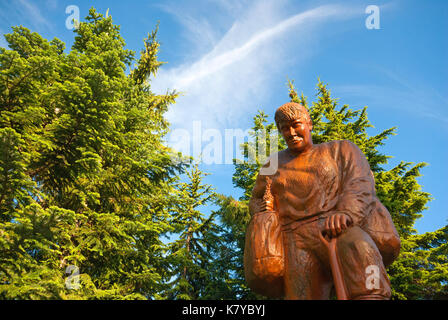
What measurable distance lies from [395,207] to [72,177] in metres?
8.76

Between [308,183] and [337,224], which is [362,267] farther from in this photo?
[308,183]

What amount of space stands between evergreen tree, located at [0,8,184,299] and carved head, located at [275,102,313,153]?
4.57 metres

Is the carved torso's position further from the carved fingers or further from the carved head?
the carved fingers

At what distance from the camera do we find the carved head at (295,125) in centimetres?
322

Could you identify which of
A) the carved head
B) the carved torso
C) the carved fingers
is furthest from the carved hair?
the carved fingers

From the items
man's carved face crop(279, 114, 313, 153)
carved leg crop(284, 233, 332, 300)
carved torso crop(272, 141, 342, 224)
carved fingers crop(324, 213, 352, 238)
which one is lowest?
carved leg crop(284, 233, 332, 300)

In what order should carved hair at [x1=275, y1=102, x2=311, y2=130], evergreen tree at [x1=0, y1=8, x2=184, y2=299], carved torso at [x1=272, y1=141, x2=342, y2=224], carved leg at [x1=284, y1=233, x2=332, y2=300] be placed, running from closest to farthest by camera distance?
carved leg at [x1=284, y1=233, x2=332, y2=300], carved torso at [x1=272, y1=141, x2=342, y2=224], carved hair at [x1=275, y1=102, x2=311, y2=130], evergreen tree at [x1=0, y1=8, x2=184, y2=299]

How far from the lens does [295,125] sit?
323cm

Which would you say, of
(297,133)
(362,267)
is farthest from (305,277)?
(297,133)

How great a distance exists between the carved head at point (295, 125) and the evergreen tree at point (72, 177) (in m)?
4.57

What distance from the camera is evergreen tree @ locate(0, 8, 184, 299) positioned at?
230 inches

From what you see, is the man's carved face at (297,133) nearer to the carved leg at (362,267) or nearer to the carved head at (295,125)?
the carved head at (295,125)

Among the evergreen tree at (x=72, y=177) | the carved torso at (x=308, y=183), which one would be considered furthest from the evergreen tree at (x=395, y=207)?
the carved torso at (x=308, y=183)

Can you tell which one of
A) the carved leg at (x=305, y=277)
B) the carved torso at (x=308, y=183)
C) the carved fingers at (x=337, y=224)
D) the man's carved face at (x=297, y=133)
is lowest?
the carved leg at (x=305, y=277)
